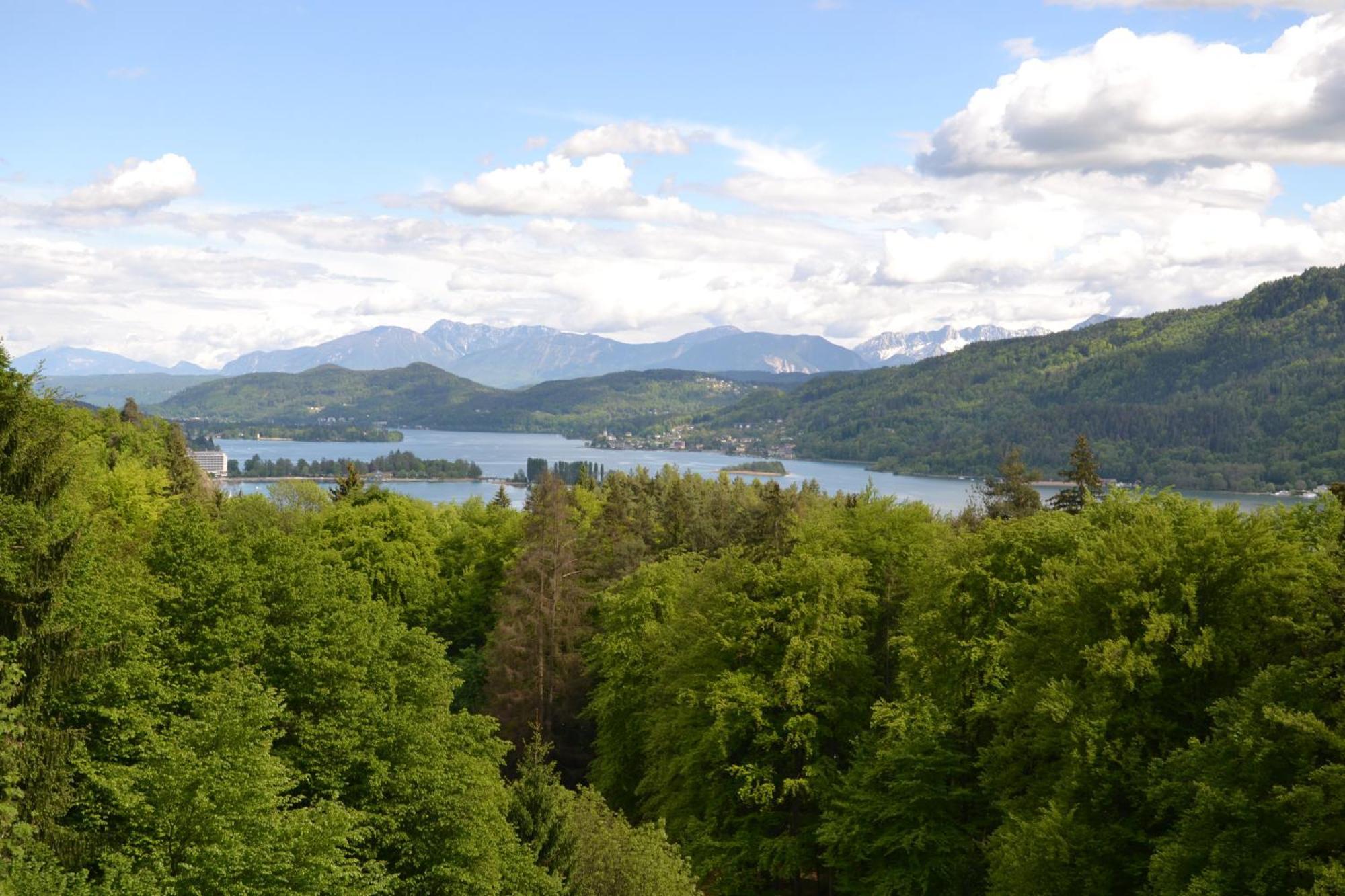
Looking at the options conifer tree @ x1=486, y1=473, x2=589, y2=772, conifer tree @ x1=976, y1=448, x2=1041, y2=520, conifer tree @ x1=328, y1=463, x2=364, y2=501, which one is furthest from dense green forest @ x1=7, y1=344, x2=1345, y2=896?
conifer tree @ x1=328, y1=463, x2=364, y2=501

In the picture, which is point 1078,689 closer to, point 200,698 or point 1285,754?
point 1285,754

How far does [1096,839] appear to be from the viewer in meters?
18.5

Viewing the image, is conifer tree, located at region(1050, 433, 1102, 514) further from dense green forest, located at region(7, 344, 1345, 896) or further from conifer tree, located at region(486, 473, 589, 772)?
conifer tree, located at region(486, 473, 589, 772)

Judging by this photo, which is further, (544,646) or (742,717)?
(544,646)

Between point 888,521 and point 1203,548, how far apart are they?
13335mm

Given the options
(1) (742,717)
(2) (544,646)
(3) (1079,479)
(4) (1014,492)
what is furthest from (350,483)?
(1) (742,717)

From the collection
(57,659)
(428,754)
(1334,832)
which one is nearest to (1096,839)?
(1334,832)

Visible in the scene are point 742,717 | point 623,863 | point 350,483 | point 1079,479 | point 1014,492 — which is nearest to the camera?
point 623,863

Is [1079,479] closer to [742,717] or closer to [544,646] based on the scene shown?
[742,717]

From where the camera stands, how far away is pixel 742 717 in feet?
92.4

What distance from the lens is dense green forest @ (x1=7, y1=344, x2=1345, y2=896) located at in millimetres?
16188

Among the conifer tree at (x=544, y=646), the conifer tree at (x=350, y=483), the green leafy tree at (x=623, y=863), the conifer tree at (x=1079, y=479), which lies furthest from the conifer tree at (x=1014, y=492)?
the conifer tree at (x=350, y=483)

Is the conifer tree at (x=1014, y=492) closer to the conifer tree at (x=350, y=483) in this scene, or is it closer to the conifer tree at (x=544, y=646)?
the conifer tree at (x=544, y=646)

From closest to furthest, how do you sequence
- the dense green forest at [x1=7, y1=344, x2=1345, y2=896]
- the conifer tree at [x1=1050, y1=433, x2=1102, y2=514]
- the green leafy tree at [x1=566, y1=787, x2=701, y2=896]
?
the dense green forest at [x1=7, y1=344, x2=1345, y2=896] → the green leafy tree at [x1=566, y1=787, x2=701, y2=896] → the conifer tree at [x1=1050, y1=433, x2=1102, y2=514]
